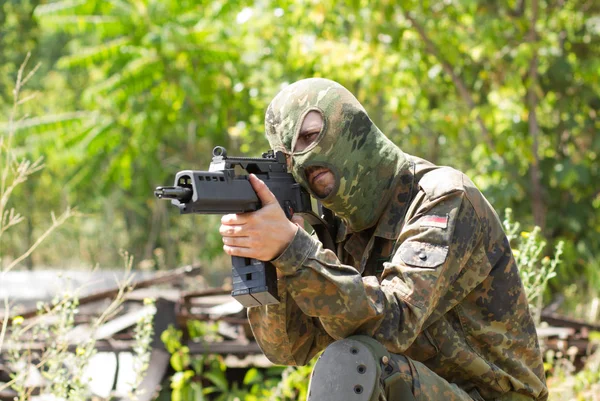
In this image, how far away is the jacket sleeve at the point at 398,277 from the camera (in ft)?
7.27

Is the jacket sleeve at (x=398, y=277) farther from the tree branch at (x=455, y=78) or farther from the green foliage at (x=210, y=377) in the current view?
the tree branch at (x=455, y=78)

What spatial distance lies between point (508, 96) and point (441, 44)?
109cm

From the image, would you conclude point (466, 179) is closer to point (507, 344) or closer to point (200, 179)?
point (507, 344)

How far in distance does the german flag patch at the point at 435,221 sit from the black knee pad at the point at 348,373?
1.33 ft

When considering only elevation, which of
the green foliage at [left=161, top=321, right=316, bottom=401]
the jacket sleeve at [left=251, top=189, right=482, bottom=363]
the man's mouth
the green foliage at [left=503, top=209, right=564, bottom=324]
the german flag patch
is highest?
the man's mouth

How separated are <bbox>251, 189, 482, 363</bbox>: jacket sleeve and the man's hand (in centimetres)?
3

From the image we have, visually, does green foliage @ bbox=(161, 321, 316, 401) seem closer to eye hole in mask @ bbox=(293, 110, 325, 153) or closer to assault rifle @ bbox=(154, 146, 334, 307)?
assault rifle @ bbox=(154, 146, 334, 307)

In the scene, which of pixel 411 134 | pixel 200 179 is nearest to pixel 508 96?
pixel 411 134

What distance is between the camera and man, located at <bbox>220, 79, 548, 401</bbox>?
221 centimetres

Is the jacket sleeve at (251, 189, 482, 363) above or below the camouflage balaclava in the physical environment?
below

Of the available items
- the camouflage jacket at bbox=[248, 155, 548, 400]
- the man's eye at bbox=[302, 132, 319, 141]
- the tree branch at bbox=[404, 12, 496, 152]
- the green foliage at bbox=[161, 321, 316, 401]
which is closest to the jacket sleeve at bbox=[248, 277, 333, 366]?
the camouflage jacket at bbox=[248, 155, 548, 400]

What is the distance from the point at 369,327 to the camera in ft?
7.60

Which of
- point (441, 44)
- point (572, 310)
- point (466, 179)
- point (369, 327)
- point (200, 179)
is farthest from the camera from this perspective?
point (572, 310)

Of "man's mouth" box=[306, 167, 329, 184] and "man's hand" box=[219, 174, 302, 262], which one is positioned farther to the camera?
"man's mouth" box=[306, 167, 329, 184]
